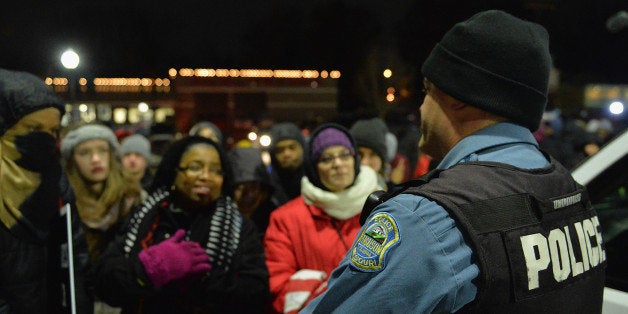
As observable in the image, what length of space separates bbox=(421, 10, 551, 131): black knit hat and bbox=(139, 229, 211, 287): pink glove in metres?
1.80

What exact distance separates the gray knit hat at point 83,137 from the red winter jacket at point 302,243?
1741mm

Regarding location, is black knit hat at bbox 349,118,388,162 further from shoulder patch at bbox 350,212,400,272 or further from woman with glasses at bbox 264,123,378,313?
shoulder patch at bbox 350,212,400,272

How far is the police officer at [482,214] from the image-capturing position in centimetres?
128

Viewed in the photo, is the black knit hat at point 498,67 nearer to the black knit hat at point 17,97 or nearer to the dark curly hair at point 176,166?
the black knit hat at point 17,97

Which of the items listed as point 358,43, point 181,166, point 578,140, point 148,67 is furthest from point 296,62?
point 181,166

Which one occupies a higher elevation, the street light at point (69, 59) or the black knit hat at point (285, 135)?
the street light at point (69, 59)

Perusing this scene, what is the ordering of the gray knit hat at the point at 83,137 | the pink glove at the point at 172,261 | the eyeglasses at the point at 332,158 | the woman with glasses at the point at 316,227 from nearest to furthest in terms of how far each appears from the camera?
the pink glove at the point at 172,261
the woman with glasses at the point at 316,227
the eyeglasses at the point at 332,158
the gray knit hat at the point at 83,137

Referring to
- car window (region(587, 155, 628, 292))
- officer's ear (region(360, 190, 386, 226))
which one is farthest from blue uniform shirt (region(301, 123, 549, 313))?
car window (region(587, 155, 628, 292))

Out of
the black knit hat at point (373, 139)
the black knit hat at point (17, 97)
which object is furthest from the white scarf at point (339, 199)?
the black knit hat at point (373, 139)

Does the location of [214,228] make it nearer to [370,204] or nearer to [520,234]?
[370,204]

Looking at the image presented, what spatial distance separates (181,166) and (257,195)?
1823 mm

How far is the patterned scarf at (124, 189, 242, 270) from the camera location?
10.3 ft

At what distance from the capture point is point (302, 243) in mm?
3396

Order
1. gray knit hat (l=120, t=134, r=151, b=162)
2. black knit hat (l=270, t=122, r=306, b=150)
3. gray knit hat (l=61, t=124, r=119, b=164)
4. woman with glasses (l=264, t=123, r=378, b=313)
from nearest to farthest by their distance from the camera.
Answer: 1. woman with glasses (l=264, t=123, r=378, b=313)
2. gray knit hat (l=61, t=124, r=119, b=164)
3. black knit hat (l=270, t=122, r=306, b=150)
4. gray knit hat (l=120, t=134, r=151, b=162)
